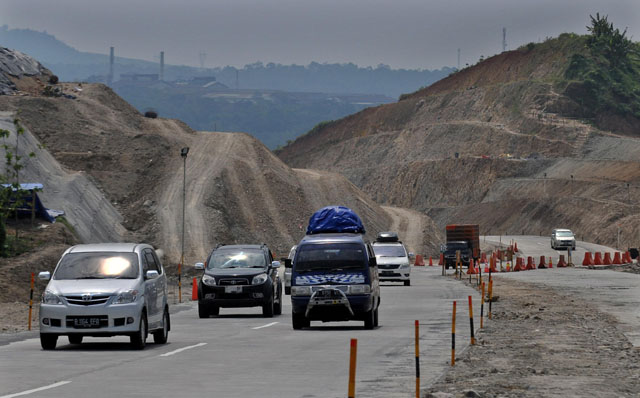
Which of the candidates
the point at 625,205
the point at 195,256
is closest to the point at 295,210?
the point at 195,256

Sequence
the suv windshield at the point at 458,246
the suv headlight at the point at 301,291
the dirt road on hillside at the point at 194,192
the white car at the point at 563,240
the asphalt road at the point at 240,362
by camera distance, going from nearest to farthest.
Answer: the asphalt road at the point at 240,362
the suv headlight at the point at 301,291
the suv windshield at the point at 458,246
the dirt road on hillside at the point at 194,192
the white car at the point at 563,240

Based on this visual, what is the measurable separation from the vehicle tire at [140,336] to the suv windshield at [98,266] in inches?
30.7

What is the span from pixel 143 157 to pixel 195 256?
2099 centimetres

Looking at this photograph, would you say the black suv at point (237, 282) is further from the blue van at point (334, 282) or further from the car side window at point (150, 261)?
the car side window at point (150, 261)

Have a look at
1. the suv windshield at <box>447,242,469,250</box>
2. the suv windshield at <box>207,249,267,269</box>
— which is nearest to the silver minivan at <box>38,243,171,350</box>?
the suv windshield at <box>207,249,267,269</box>

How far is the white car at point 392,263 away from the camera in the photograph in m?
48.4

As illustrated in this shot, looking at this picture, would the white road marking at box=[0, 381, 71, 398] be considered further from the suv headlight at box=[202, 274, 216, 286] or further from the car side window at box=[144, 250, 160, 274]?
the suv headlight at box=[202, 274, 216, 286]

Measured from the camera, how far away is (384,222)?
335 ft

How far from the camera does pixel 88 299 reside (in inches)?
768

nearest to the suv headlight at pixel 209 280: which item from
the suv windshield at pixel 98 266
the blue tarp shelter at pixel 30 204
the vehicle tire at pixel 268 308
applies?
the vehicle tire at pixel 268 308

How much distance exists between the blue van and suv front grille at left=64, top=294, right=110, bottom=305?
623 centimetres

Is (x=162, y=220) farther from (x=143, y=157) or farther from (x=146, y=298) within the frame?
(x=146, y=298)

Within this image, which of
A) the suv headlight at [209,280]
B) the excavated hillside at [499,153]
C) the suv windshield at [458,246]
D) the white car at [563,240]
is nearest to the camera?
the suv headlight at [209,280]

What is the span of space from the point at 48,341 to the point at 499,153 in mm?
133979
